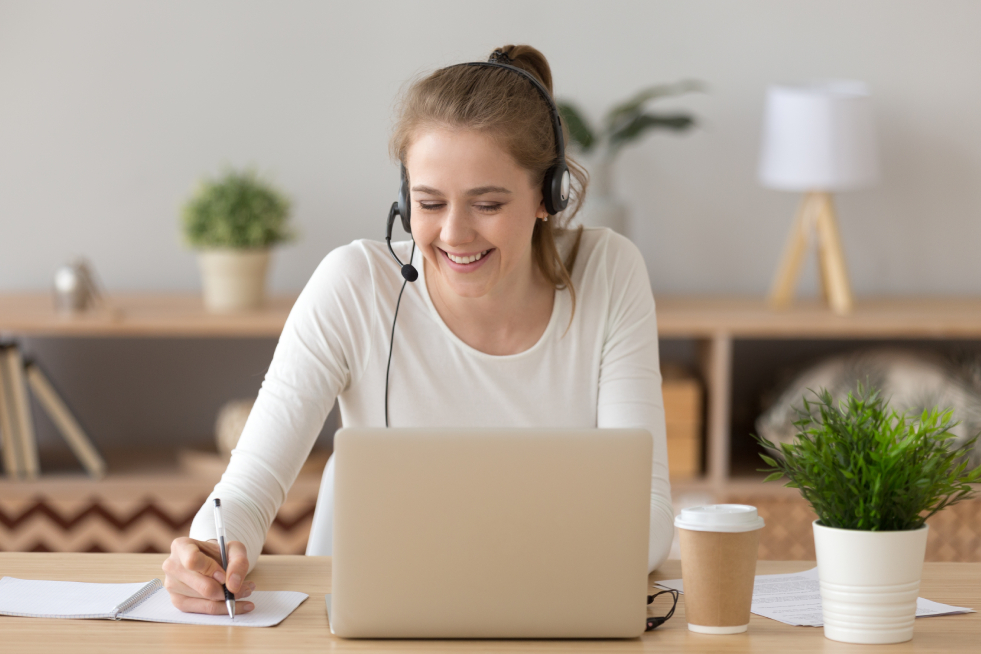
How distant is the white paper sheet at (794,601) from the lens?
100cm

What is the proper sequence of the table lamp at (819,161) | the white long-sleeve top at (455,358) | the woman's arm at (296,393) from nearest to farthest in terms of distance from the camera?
the woman's arm at (296,393) < the white long-sleeve top at (455,358) < the table lamp at (819,161)

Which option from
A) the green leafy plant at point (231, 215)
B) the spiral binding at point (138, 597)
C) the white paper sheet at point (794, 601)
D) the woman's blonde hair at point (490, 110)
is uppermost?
the woman's blonde hair at point (490, 110)

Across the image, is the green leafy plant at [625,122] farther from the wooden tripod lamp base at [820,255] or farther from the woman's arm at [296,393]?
the woman's arm at [296,393]

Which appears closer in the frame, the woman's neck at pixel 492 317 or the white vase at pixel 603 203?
the woman's neck at pixel 492 317

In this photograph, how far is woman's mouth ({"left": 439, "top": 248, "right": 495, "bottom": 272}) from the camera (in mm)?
1354

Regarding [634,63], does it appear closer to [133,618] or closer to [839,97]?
[839,97]

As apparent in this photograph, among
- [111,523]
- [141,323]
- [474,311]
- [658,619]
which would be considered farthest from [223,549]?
[111,523]

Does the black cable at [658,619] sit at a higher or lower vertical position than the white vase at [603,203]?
lower

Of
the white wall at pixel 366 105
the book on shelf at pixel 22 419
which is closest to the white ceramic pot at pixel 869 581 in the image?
the white wall at pixel 366 105

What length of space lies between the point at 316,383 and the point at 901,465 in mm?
784

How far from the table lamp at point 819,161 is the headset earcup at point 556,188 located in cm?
115

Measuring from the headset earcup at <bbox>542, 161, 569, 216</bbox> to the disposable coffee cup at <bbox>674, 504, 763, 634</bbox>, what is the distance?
575mm

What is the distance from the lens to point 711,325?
7.42ft

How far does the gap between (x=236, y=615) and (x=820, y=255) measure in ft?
6.25
